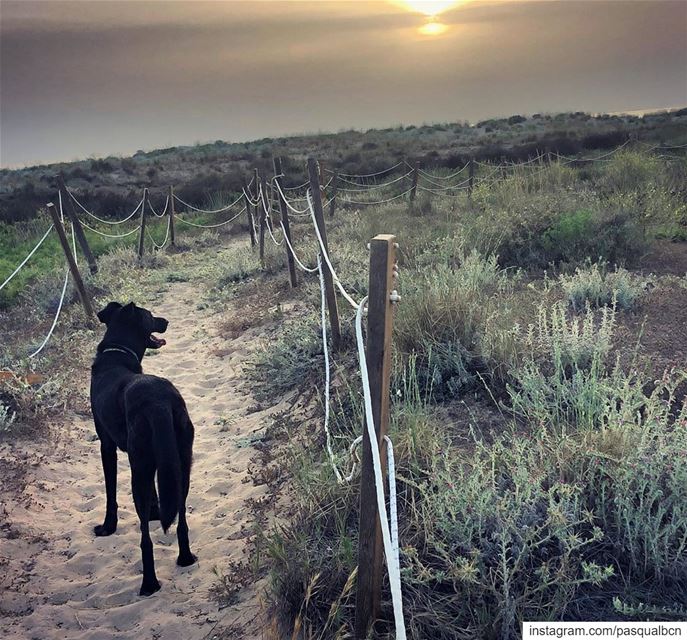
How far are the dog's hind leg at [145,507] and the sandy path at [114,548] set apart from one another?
0.24ft

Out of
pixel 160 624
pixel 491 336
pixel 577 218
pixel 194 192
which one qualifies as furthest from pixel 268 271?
pixel 194 192

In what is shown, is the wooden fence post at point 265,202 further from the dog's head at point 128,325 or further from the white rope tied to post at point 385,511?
the white rope tied to post at point 385,511

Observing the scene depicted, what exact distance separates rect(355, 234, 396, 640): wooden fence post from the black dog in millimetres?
1245

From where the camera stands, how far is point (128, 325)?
4.13 m

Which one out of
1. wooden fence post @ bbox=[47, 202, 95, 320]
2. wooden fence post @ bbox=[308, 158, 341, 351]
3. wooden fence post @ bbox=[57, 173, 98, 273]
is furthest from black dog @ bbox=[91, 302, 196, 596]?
wooden fence post @ bbox=[57, 173, 98, 273]

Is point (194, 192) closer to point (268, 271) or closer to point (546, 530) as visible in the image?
point (268, 271)

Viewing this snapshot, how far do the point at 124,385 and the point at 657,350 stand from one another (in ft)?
12.4

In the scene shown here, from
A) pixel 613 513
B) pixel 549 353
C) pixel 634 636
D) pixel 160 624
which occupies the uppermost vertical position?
pixel 549 353

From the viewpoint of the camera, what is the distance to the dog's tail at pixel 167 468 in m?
2.81

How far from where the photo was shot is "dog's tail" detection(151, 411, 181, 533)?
2.81 m

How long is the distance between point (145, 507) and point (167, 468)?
318mm

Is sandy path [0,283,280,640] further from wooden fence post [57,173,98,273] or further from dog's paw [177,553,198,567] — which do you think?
wooden fence post [57,173,98,273]

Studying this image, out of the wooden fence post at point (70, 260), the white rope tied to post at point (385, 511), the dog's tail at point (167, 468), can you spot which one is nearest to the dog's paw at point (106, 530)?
the dog's tail at point (167, 468)

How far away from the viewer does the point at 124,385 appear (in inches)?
135
